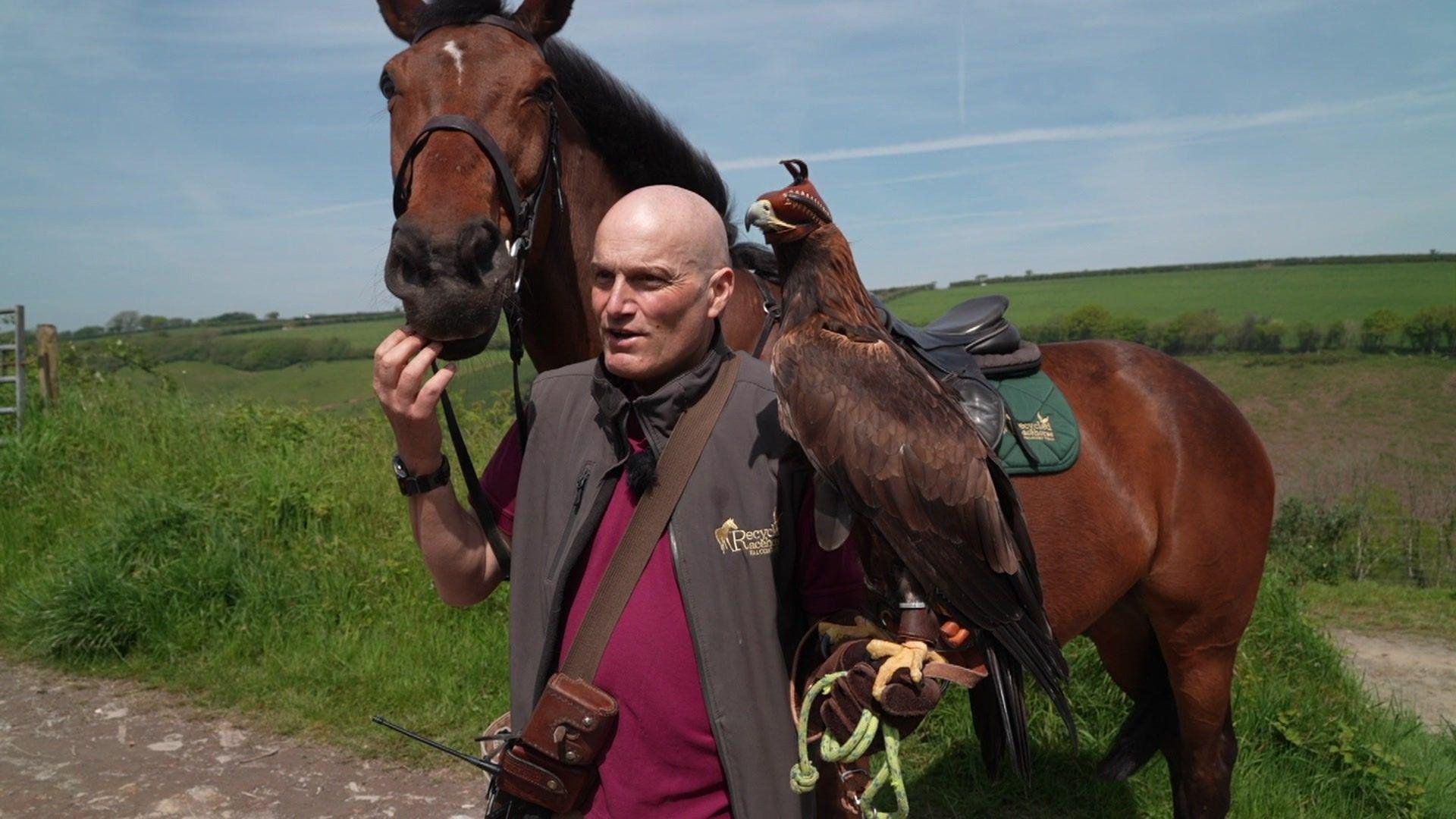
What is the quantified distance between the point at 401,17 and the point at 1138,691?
12.5ft

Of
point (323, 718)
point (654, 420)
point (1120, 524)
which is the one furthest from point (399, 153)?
point (323, 718)

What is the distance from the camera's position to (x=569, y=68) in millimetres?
3250

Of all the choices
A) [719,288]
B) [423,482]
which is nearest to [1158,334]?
[719,288]

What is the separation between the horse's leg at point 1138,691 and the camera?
4.04 meters

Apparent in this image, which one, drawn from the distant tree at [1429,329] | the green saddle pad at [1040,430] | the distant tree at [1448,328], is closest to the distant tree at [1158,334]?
the distant tree at [1429,329]

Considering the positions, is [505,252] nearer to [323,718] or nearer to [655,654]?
[655,654]

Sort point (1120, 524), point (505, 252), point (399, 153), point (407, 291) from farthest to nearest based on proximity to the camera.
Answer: point (1120, 524)
point (399, 153)
point (505, 252)
point (407, 291)

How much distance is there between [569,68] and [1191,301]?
879 inches

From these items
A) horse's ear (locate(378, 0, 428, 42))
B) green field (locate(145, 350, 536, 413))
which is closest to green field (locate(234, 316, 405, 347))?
green field (locate(145, 350, 536, 413))

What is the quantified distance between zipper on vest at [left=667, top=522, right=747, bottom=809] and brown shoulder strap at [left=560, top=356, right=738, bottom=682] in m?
0.06

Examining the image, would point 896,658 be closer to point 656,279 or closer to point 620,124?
point 656,279

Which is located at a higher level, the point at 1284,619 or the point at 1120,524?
the point at 1120,524

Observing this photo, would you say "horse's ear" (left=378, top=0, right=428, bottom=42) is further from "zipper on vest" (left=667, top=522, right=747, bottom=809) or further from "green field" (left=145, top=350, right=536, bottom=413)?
"green field" (left=145, top=350, right=536, bottom=413)

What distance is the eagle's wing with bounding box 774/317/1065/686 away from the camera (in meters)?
1.97
